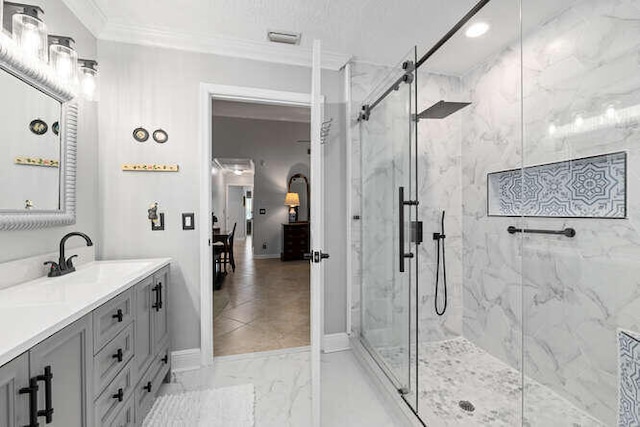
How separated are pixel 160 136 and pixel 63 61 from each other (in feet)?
2.07

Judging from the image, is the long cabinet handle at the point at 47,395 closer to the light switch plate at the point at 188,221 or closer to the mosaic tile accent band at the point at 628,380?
the light switch plate at the point at 188,221

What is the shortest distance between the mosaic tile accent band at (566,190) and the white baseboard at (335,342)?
1654 mm

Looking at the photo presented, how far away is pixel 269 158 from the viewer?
264 inches

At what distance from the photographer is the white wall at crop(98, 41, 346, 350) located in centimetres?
198

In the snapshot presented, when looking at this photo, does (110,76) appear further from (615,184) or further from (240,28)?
(615,184)

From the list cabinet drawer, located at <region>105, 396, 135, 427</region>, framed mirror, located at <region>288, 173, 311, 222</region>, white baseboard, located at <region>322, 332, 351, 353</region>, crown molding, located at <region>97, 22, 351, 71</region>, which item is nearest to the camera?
cabinet drawer, located at <region>105, 396, 135, 427</region>

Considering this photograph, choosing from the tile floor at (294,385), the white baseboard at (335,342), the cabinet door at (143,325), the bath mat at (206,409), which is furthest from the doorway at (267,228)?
the cabinet door at (143,325)

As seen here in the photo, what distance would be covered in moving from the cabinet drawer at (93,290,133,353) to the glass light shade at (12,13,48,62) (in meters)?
1.26

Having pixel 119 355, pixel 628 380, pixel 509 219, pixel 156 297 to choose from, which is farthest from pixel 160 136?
pixel 628 380

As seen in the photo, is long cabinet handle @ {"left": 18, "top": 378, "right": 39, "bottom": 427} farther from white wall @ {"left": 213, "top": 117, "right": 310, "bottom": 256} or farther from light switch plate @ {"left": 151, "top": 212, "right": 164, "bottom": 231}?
white wall @ {"left": 213, "top": 117, "right": 310, "bottom": 256}

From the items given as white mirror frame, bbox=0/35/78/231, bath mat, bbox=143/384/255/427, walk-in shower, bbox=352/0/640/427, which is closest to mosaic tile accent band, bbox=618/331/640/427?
walk-in shower, bbox=352/0/640/427

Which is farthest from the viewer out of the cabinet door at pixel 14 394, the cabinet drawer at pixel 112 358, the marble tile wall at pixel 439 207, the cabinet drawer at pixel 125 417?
the marble tile wall at pixel 439 207

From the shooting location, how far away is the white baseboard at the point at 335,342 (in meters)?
2.40

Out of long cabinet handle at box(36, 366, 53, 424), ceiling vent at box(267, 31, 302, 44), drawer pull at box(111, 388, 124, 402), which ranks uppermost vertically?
ceiling vent at box(267, 31, 302, 44)
